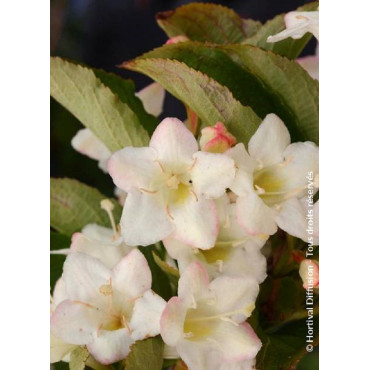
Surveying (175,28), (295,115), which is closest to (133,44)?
(175,28)

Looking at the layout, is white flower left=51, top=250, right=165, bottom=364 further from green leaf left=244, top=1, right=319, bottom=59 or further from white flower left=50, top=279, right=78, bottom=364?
green leaf left=244, top=1, right=319, bottom=59

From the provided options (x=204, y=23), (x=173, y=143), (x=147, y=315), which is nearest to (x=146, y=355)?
(x=147, y=315)

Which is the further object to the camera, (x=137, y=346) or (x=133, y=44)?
(x=133, y=44)

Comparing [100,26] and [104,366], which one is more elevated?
[100,26]

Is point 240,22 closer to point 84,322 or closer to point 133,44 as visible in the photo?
point 133,44

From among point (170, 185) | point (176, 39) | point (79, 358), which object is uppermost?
point (176, 39)

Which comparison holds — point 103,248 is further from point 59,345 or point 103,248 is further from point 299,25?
point 299,25

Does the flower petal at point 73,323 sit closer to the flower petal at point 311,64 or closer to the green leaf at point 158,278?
the green leaf at point 158,278
